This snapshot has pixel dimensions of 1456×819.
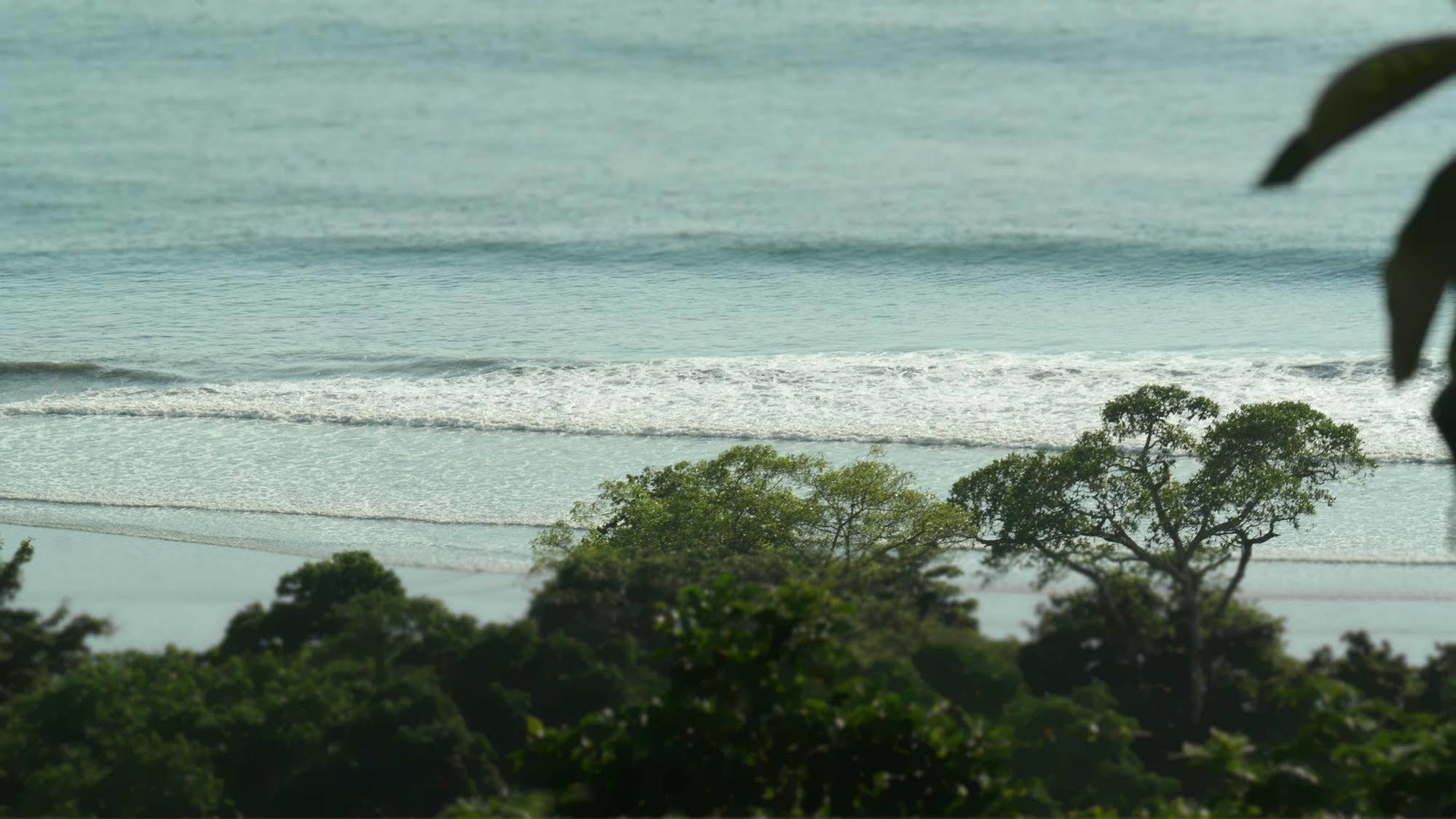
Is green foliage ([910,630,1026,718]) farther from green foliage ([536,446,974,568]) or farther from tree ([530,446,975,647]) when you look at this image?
green foliage ([536,446,974,568])

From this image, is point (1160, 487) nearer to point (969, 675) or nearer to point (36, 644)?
point (969, 675)

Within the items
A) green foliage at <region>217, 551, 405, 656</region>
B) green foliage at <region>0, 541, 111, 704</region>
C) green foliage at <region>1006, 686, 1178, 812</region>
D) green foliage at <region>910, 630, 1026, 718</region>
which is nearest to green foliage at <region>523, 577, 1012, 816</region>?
green foliage at <region>1006, 686, 1178, 812</region>

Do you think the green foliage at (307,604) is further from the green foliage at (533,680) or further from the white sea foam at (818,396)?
the white sea foam at (818,396)

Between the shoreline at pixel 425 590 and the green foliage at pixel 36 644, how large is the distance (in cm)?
297

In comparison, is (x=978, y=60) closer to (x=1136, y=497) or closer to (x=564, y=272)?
(x=564, y=272)

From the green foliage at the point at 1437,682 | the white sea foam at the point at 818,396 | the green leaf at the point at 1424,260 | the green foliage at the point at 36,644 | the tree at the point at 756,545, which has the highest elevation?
the white sea foam at the point at 818,396

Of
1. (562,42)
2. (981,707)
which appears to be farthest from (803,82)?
(981,707)

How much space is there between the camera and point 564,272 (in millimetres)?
37562

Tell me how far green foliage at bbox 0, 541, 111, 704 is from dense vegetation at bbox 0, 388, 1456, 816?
2 cm

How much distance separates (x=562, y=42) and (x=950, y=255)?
3545 cm

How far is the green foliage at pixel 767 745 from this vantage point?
5754 millimetres

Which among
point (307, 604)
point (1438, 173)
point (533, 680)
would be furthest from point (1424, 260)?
point (307, 604)

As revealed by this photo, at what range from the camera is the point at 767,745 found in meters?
5.90

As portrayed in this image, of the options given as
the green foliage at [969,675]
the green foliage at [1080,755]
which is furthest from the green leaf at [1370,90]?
the green foliage at [969,675]
